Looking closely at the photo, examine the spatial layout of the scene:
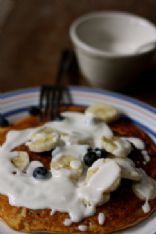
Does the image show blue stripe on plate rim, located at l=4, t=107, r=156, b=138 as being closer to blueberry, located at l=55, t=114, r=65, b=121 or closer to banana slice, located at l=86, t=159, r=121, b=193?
blueberry, located at l=55, t=114, r=65, b=121

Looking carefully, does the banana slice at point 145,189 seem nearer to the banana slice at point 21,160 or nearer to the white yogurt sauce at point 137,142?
the white yogurt sauce at point 137,142

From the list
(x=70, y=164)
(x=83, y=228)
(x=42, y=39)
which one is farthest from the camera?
(x=42, y=39)

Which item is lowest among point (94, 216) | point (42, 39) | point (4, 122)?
point (42, 39)

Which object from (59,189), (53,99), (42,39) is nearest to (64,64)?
(42,39)

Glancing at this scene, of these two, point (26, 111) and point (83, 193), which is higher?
point (83, 193)

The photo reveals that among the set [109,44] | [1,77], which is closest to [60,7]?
[109,44]

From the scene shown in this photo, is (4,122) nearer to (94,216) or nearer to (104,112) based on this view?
(104,112)

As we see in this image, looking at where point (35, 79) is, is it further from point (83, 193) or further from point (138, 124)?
point (83, 193)
